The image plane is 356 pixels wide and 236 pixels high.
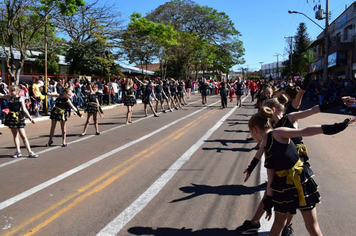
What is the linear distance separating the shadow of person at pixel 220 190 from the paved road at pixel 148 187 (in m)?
0.02

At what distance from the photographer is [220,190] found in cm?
546

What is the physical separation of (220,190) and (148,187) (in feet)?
4.03

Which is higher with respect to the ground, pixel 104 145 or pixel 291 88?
pixel 291 88

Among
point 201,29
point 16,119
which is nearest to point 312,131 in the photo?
point 16,119

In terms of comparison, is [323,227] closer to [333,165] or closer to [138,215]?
[138,215]

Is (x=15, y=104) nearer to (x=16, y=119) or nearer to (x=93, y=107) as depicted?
(x=16, y=119)

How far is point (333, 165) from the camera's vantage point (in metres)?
7.12

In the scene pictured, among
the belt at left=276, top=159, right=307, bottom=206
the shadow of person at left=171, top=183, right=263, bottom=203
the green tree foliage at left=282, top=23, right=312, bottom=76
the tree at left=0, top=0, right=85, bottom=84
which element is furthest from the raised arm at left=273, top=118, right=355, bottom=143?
the green tree foliage at left=282, top=23, right=312, bottom=76

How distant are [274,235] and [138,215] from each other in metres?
1.90

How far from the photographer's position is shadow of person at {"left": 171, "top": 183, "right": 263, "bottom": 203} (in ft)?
17.4

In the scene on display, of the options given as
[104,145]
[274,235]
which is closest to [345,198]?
[274,235]

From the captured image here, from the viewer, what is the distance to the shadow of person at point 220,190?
531cm

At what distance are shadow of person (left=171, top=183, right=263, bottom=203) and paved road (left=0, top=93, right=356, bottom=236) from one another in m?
0.02

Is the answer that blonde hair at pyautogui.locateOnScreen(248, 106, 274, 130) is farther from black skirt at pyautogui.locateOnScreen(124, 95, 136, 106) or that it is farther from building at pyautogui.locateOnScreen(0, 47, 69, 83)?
building at pyautogui.locateOnScreen(0, 47, 69, 83)
